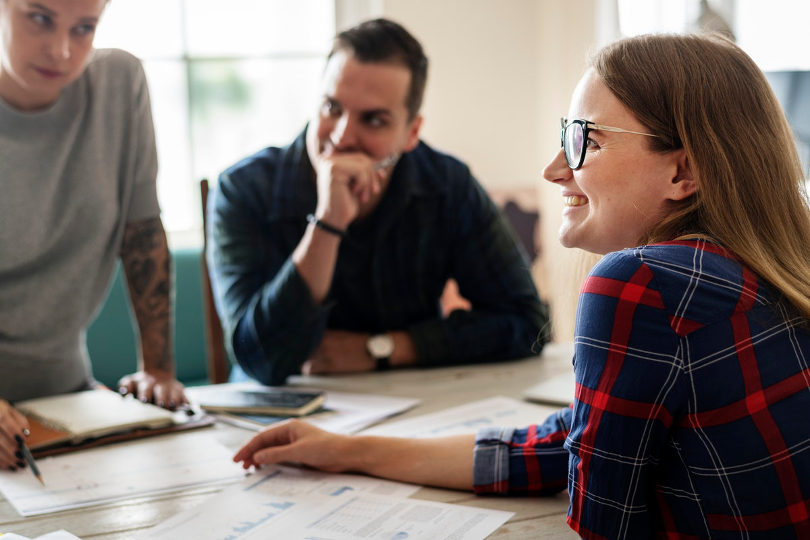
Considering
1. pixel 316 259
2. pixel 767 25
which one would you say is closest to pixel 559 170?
pixel 316 259

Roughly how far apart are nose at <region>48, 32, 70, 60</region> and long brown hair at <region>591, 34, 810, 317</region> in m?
1.02

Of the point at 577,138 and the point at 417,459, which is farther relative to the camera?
the point at 417,459

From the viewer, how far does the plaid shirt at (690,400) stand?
738 mm

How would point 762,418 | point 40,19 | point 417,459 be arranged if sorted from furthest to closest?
point 40,19 < point 417,459 < point 762,418

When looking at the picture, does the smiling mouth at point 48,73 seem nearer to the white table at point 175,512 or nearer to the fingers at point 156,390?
the fingers at point 156,390

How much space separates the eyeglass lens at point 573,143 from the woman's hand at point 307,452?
479 millimetres

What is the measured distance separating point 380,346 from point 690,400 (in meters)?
1.03

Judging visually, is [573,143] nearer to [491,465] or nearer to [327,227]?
[491,465]

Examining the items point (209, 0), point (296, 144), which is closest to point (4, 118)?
point (296, 144)

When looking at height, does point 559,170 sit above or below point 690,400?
above

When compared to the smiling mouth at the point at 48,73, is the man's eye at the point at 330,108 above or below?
below

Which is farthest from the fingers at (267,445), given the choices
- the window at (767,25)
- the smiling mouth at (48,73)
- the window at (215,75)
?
the window at (215,75)

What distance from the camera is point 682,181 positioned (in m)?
0.86

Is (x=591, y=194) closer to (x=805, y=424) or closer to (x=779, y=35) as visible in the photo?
(x=805, y=424)
